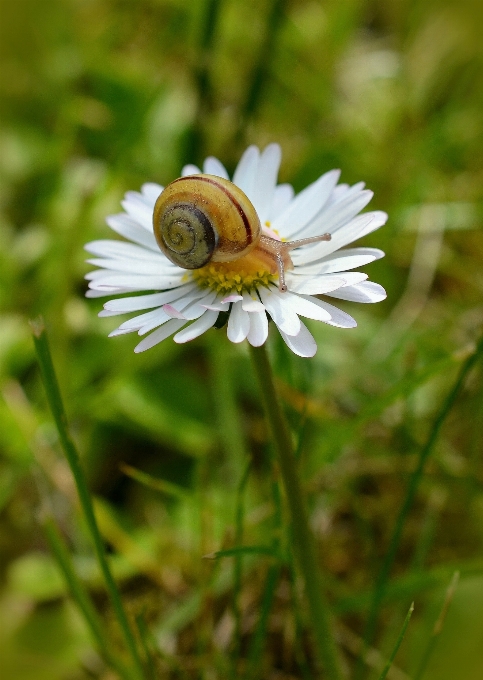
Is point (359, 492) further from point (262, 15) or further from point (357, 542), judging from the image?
point (262, 15)

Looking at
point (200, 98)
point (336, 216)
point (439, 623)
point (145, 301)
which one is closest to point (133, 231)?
point (145, 301)

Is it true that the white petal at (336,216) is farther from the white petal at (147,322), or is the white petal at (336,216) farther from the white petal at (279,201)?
the white petal at (147,322)

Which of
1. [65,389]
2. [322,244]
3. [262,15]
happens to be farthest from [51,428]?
[262,15]

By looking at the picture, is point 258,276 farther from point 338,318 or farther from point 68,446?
point 68,446

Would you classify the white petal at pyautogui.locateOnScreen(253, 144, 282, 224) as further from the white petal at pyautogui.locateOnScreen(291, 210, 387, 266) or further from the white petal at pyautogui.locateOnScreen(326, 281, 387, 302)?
the white petal at pyautogui.locateOnScreen(326, 281, 387, 302)

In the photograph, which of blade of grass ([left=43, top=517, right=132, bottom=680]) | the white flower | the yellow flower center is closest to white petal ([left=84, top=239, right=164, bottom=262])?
the white flower

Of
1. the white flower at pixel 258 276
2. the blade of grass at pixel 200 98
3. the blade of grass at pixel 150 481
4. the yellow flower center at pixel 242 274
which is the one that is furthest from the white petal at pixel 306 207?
the blade of grass at pixel 200 98

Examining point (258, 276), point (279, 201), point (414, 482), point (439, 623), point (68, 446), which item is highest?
point (279, 201)

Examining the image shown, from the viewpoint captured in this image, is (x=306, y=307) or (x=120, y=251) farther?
(x=120, y=251)
